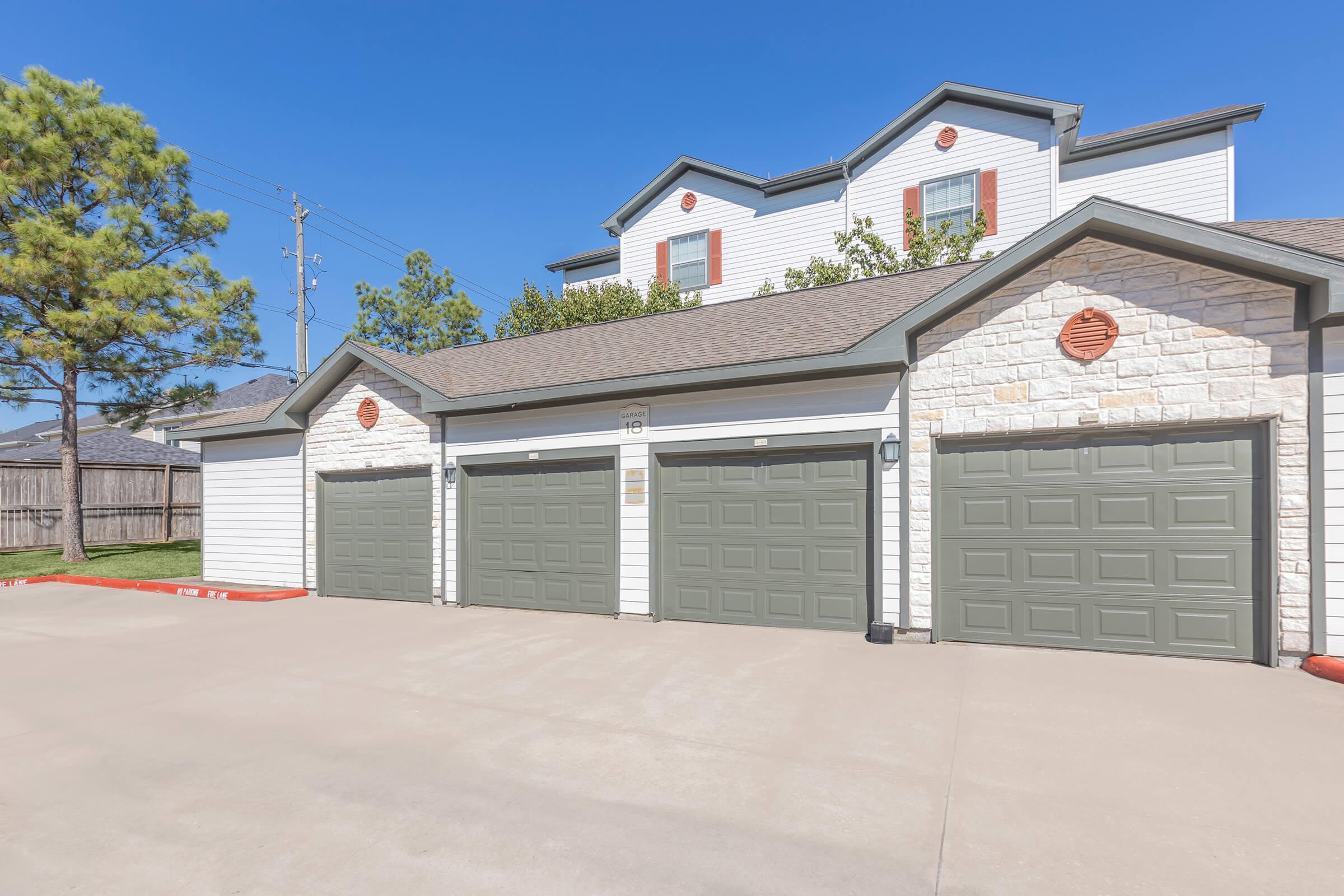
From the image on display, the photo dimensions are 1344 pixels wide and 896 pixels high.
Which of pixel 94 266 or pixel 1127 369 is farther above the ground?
pixel 94 266

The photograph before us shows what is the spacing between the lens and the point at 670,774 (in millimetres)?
4176

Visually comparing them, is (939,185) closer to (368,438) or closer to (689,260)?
(689,260)

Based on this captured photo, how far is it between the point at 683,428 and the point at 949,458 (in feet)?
11.6

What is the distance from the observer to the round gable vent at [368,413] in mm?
12031

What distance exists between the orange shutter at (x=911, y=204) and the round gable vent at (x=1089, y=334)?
903cm

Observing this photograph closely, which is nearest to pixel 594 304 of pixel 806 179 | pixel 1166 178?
pixel 806 179

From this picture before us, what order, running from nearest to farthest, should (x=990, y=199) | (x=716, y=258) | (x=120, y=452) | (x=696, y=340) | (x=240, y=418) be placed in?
(x=696, y=340) < (x=240, y=418) < (x=990, y=199) < (x=716, y=258) < (x=120, y=452)

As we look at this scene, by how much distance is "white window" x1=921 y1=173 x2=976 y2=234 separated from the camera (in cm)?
1528

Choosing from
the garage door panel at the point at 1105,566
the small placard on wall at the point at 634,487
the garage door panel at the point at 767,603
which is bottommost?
the garage door panel at the point at 767,603

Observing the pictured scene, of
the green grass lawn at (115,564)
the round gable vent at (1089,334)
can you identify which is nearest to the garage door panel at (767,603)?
the round gable vent at (1089,334)

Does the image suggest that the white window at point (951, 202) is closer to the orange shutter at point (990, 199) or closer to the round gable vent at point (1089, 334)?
the orange shutter at point (990, 199)

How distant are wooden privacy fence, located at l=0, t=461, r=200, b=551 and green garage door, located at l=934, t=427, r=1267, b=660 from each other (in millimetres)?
21694

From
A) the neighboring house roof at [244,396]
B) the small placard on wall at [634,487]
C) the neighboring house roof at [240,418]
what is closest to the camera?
the small placard on wall at [634,487]

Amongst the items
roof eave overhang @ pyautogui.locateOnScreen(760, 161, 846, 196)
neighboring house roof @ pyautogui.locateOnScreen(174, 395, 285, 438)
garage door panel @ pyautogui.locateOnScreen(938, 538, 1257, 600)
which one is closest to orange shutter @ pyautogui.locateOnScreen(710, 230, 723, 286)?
roof eave overhang @ pyautogui.locateOnScreen(760, 161, 846, 196)
